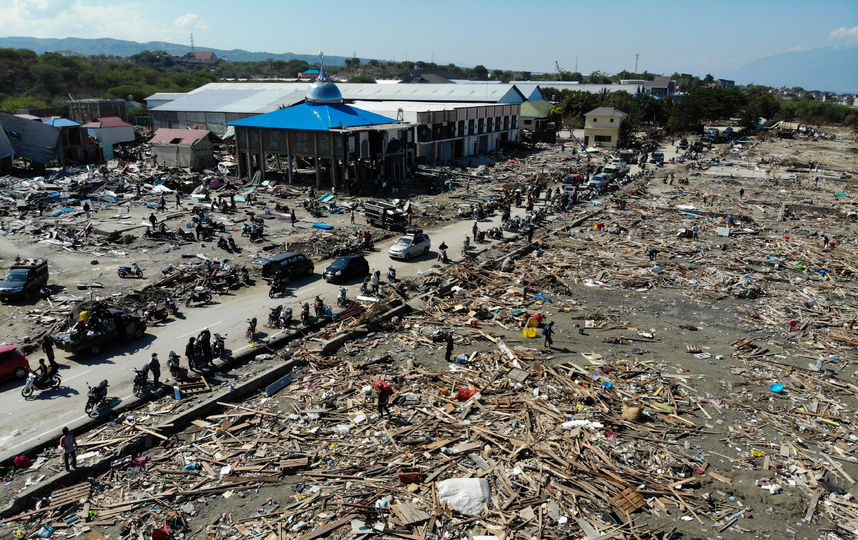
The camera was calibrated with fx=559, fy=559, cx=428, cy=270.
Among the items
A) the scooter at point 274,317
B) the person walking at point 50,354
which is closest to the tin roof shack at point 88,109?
the scooter at point 274,317

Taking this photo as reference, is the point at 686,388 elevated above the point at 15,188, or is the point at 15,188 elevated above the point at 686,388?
the point at 15,188

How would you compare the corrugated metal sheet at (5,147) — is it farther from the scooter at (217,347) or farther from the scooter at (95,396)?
the scooter at (95,396)

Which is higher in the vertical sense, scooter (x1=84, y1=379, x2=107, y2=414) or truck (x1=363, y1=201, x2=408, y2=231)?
truck (x1=363, y1=201, x2=408, y2=231)

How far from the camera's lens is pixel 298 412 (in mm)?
16875

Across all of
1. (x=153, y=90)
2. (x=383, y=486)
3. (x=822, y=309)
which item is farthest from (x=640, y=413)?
(x=153, y=90)

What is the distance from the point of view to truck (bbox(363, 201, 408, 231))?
3744 cm

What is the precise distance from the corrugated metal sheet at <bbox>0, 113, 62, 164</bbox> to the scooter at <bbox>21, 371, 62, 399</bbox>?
47.6m

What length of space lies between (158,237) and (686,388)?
29212 mm

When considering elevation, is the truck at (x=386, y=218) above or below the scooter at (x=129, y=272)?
above

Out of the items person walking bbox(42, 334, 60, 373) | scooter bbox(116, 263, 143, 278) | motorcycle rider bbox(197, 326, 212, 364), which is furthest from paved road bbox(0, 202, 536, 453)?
scooter bbox(116, 263, 143, 278)

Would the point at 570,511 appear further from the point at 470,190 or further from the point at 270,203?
the point at 470,190

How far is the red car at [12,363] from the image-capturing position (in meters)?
17.5

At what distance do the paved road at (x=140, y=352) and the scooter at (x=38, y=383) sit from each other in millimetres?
238

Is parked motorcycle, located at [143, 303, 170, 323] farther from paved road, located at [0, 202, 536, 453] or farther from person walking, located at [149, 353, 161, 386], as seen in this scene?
person walking, located at [149, 353, 161, 386]
